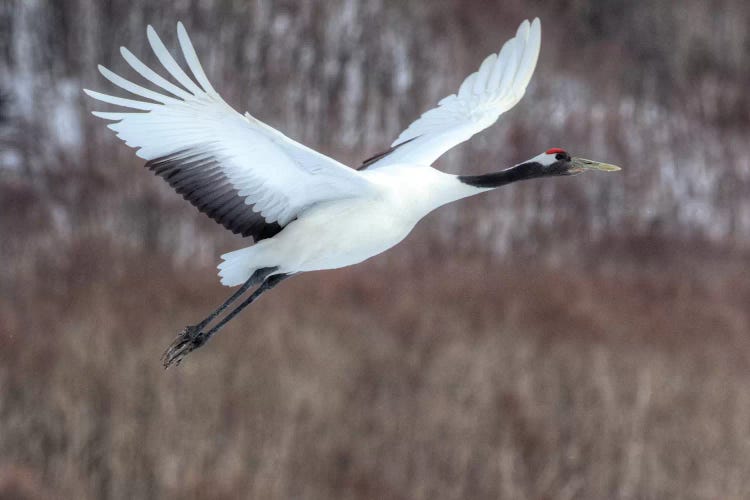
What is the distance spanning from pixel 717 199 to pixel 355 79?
4404 mm

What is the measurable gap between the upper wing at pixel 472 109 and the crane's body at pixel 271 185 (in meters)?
0.36

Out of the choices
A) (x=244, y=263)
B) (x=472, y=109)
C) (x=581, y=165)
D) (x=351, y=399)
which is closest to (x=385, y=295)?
(x=351, y=399)

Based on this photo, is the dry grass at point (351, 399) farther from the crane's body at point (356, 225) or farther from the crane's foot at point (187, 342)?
the crane's body at point (356, 225)

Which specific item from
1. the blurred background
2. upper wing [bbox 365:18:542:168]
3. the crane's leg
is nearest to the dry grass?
the blurred background

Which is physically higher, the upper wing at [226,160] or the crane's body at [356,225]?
the upper wing at [226,160]

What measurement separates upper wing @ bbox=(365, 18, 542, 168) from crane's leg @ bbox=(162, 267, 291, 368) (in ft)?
2.35

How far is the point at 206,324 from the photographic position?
3.54 meters

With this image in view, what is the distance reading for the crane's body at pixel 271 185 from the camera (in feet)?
10.8

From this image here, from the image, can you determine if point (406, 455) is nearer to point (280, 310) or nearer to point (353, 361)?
point (353, 361)

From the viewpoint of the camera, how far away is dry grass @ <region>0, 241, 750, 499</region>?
8148 millimetres

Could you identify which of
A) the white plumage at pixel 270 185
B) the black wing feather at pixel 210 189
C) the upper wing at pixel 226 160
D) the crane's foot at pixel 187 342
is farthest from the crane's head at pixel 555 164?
the crane's foot at pixel 187 342

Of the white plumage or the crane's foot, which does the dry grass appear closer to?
the crane's foot

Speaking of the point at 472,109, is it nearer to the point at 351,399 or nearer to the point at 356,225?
the point at 356,225

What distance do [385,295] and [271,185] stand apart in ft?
21.4
